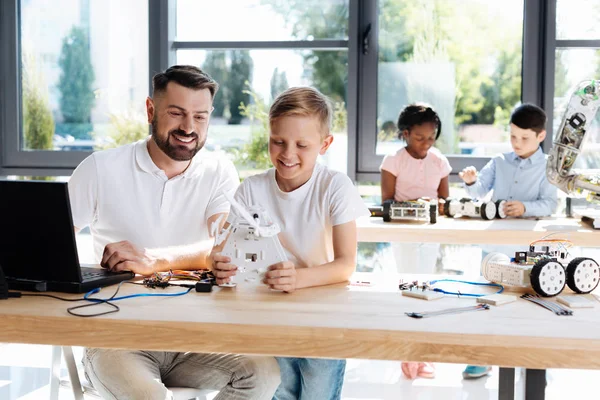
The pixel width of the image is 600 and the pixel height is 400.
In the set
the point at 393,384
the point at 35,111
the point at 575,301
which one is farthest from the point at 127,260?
the point at 35,111

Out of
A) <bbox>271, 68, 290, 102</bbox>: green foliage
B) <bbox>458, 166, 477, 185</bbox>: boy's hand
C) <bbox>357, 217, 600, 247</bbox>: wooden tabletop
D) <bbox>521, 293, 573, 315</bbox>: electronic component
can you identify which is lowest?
<bbox>357, 217, 600, 247</bbox>: wooden tabletop

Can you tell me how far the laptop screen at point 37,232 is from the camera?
1656mm

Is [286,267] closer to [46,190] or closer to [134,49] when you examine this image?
[46,190]

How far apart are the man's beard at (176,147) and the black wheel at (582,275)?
3.92ft

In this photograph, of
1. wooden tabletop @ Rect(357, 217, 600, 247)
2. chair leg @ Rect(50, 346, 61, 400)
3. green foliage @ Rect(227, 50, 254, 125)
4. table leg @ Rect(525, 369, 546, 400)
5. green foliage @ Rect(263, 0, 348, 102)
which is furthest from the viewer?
green foliage @ Rect(227, 50, 254, 125)

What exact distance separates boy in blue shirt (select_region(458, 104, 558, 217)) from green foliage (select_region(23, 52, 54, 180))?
2997 mm

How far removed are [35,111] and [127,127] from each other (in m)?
0.68

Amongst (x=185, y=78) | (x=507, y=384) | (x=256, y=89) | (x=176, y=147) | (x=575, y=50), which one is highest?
(x=575, y=50)

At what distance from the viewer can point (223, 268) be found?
1.78 meters

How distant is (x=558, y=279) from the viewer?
1.71 metres

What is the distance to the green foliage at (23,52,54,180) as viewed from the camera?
4891 millimetres

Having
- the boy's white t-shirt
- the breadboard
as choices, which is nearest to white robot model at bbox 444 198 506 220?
the boy's white t-shirt

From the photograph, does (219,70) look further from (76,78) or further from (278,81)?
(76,78)

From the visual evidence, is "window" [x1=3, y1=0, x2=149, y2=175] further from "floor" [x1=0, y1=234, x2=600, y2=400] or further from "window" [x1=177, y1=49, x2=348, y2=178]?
"floor" [x1=0, y1=234, x2=600, y2=400]
